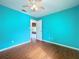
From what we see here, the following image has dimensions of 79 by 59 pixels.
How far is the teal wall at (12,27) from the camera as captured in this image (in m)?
4.60

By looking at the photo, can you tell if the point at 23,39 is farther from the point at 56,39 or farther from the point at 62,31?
the point at 62,31

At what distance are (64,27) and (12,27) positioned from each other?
360 cm

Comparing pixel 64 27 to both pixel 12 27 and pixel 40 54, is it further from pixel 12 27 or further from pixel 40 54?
pixel 12 27

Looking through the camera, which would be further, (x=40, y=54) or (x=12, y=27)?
(x=12, y=27)

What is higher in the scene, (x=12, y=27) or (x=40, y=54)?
(x=12, y=27)

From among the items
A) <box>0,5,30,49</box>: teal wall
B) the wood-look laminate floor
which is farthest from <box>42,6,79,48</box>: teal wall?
<box>0,5,30,49</box>: teal wall

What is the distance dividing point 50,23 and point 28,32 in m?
2.14

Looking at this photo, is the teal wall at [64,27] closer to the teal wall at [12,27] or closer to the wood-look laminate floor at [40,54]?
the wood-look laminate floor at [40,54]

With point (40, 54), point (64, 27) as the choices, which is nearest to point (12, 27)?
point (40, 54)

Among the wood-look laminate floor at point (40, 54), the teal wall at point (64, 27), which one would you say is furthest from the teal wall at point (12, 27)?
the teal wall at point (64, 27)

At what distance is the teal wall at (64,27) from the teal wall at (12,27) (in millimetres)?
1920

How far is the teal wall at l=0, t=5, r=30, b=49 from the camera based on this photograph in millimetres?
4598

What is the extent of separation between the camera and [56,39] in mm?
6062

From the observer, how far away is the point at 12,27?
5.21m
